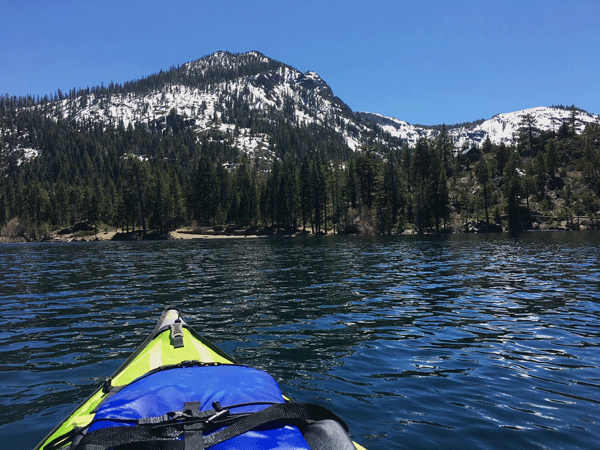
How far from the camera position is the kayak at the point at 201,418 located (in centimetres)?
244

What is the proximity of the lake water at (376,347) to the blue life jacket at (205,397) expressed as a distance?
1.99m

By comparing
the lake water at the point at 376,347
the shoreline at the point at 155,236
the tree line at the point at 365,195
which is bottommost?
the lake water at the point at 376,347

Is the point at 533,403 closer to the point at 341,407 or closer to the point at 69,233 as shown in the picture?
the point at 341,407

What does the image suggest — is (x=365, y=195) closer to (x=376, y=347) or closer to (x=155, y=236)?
(x=155, y=236)

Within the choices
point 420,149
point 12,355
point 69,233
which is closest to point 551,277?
point 12,355

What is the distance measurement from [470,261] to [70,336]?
2324 cm

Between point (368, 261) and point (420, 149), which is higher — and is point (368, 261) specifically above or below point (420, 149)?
below

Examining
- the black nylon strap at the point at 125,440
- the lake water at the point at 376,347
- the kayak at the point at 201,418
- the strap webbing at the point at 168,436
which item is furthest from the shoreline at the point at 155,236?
the black nylon strap at the point at 125,440

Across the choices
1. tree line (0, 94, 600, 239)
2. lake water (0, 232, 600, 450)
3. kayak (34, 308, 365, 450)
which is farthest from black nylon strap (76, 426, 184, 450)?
tree line (0, 94, 600, 239)

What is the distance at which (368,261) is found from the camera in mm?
26062

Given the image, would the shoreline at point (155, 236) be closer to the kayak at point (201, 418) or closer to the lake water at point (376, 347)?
the lake water at point (376, 347)

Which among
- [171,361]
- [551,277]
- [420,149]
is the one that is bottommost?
[551,277]

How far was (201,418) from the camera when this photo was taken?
8.68ft

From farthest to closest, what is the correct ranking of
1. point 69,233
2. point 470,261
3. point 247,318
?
point 69,233 < point 470,261 < point 247,318
